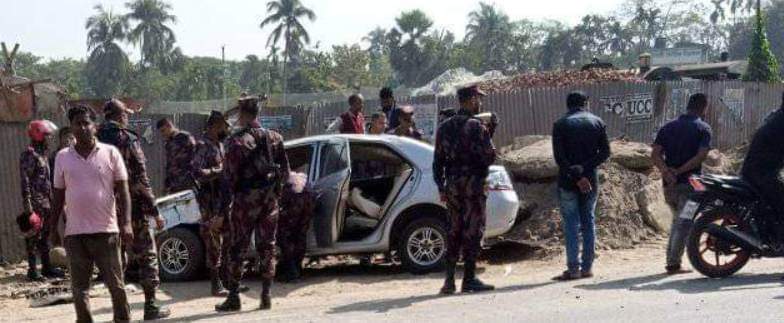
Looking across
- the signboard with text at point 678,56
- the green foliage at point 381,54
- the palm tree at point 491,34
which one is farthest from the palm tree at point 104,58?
the signboard with text at point 678,56

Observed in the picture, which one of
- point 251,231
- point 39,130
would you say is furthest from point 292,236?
point 39,130

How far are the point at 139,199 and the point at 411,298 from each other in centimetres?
236

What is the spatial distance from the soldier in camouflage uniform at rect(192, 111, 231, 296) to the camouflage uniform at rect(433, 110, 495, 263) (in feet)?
6.54

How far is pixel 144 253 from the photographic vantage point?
7.62 m

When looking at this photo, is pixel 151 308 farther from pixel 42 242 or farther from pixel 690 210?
pixel 690 210

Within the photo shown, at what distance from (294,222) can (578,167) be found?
2788 millimetres

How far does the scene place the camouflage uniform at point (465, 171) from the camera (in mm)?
8344

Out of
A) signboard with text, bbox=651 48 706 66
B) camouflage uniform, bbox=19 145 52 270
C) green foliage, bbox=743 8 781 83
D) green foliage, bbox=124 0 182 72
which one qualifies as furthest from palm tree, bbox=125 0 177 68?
camouflage uniform, bbox=19 145 52 270

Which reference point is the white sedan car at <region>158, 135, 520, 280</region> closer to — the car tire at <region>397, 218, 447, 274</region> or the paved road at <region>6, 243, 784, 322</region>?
the car tire at <region>397, 218, 447, 274</region>

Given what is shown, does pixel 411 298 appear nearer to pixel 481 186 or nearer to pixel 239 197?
pixel 481 186

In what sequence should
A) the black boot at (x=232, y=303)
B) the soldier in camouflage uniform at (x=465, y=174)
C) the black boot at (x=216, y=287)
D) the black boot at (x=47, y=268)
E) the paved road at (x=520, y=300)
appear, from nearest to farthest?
1. the paved road at (x=520, y=300)
2. the black boot at (x=232, y=303)
3. the soldier in camouflage uniform at (x=465, y=174)
4. the black boot at (x=216, y=287)
5. the black boot at (x=47, y=268)

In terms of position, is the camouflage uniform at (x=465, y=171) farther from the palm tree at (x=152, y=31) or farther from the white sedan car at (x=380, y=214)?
the palm tree at (x=152, y=31)

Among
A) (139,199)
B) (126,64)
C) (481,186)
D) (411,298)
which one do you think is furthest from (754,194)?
(126,64)

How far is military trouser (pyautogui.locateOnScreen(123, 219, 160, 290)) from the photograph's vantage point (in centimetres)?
761
